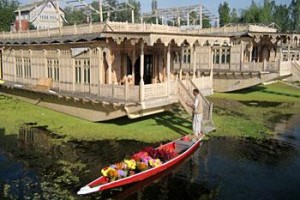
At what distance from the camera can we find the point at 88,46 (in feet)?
68.0

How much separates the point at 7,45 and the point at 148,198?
866 inches

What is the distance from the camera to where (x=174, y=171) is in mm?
13695

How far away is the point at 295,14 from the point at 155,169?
335 feet

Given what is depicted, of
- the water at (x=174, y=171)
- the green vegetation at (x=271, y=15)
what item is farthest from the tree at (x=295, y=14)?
the water at (x=174, y=171)

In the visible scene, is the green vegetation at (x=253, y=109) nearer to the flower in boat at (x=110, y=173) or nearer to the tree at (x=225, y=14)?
the flower in boat at (x=110, y=173)

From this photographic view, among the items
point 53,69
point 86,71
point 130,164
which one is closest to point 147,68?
point 86,71

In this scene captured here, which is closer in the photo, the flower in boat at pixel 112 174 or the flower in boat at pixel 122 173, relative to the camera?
the flower in boat at pixel 112 174

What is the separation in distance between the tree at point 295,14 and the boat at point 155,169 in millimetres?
92660

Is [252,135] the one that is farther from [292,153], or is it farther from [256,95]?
[256,95]

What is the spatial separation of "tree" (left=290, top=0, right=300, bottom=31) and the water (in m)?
91.2

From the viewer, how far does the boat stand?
10.9 m

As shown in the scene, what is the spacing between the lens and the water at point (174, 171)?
38.5 feet

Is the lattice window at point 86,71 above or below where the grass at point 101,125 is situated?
above

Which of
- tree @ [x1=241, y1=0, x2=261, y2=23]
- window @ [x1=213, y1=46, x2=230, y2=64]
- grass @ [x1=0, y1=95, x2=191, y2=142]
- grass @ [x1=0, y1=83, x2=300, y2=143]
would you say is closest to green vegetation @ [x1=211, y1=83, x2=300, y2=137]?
grass @ [x1=0, y1=83, x2=300, y2=143]
